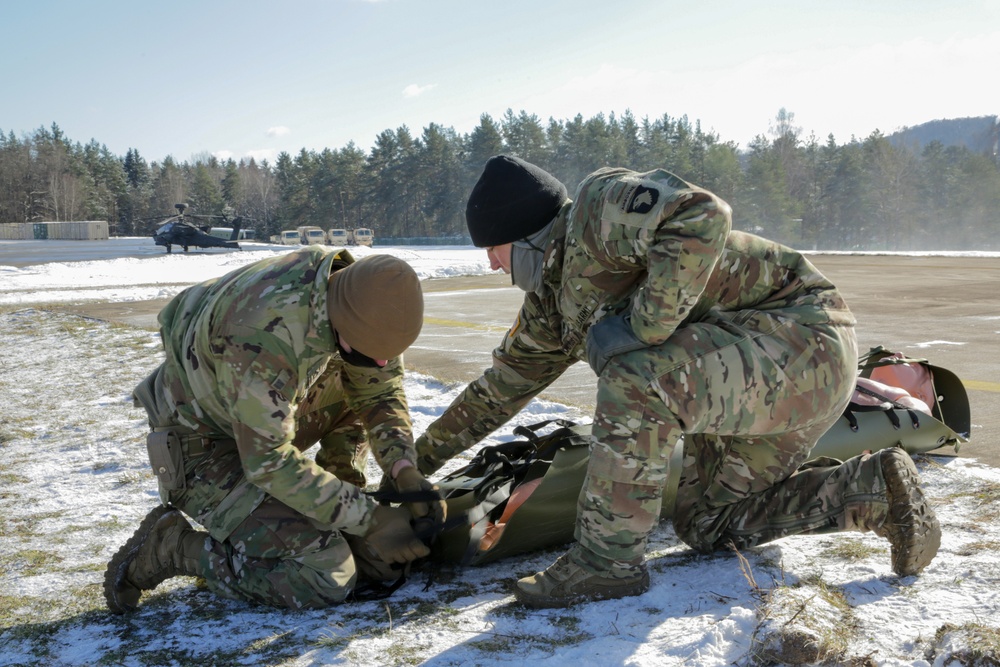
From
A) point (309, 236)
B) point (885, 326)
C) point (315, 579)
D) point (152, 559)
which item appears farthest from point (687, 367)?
point (309, 236)

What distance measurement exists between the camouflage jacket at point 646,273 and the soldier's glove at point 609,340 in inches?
2.1

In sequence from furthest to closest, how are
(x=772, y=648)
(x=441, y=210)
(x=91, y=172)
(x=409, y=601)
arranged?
(x=91, y=172) → (x=441, y=210) → (x=409, y=601) → (x=772, y=648)

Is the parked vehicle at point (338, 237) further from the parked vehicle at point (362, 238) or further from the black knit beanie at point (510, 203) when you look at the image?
the black knit beanie at point (510, 203)

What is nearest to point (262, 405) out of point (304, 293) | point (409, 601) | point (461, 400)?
point (304, 293)

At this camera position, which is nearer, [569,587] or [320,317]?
[569,587]

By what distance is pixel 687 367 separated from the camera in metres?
2.56

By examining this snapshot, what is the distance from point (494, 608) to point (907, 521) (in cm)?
140

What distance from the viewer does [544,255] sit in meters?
3.02

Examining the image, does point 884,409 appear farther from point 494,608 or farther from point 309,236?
point 309,236

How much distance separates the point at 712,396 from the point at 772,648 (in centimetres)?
80

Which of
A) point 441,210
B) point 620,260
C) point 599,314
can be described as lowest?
point 599,314

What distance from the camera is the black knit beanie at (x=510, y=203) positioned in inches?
116

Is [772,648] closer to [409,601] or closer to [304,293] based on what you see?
[409,601]

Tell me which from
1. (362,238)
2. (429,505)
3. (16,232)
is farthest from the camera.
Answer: (16,232)
